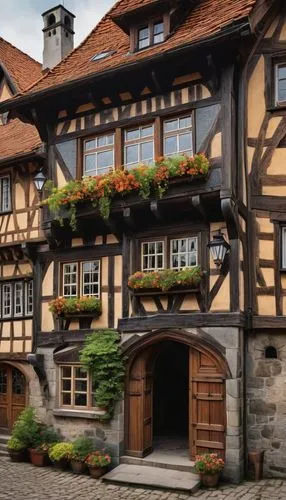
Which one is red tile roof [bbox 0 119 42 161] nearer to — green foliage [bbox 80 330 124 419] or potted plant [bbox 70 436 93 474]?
green foliage [bbox 80 330 124 419]

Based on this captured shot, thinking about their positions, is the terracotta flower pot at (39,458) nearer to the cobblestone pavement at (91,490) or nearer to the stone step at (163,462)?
the cobblestone pavement at (91,490)

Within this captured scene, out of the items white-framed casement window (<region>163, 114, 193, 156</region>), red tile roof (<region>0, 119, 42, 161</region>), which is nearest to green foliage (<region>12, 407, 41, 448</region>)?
red tile roof (<region>0, 119, 42, 161</region>)

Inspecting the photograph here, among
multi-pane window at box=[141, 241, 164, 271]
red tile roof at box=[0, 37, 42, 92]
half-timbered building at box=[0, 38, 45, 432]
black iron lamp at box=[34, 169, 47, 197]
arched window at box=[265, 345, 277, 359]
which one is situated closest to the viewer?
arched window at box=[265, 345, 277, 359]

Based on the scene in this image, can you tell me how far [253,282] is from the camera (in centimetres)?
1179

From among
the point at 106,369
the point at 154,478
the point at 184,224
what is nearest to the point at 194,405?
the point at 154,478

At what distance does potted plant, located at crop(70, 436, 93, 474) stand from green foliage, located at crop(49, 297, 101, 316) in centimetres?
284

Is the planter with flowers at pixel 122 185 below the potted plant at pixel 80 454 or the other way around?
the other way around

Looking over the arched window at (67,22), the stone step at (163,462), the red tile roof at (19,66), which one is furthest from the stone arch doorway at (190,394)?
the arched window at (67,22)

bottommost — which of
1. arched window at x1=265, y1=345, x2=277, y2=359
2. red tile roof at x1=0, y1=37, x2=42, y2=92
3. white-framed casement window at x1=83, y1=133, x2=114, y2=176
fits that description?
arched window at x1=265, y1=345, x2=277, y2=359

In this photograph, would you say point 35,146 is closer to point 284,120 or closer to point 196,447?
point 284,120

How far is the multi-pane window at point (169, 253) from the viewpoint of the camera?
1220cm

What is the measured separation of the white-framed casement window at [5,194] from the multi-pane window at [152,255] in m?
4.93

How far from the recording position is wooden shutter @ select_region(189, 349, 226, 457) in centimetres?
1132

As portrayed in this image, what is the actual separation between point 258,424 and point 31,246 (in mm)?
7102
